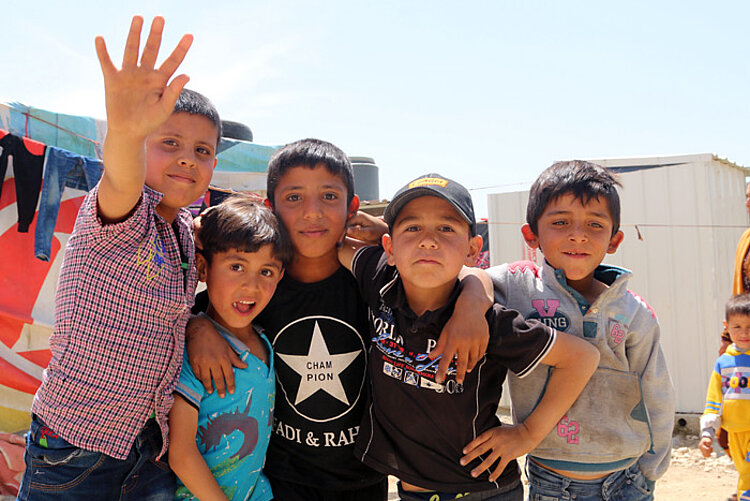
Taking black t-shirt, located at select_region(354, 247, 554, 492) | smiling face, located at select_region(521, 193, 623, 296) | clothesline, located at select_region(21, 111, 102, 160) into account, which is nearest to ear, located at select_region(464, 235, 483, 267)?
black t-shirt, located at select_region(354, 247, 554, 492)

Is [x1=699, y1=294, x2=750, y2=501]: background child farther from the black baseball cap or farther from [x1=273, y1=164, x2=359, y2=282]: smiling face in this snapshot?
[x1=273, y1=164, x2=359, y2=282]: smiling face

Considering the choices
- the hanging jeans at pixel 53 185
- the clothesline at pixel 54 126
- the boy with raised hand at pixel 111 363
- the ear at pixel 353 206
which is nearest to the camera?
the boy with raised hand at pixel 111 363

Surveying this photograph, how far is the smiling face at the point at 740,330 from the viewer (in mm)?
3590

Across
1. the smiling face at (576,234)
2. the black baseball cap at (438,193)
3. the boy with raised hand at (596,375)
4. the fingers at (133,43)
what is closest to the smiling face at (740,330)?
the boy with raised hand at (596,375)

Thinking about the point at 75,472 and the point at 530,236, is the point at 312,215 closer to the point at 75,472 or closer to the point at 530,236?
the point at 530,236

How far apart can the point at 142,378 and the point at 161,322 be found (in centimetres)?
16

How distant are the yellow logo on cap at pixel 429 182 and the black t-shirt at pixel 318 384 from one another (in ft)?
1.69

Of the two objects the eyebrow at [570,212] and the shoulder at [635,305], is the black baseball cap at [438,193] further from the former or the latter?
the shoulder at [635,305]

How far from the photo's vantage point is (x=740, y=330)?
12.0ft

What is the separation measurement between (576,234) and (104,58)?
4.95 ft

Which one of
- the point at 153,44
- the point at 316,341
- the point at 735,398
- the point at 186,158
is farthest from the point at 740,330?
the point at 153,44

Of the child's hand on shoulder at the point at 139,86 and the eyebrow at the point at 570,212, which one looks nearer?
the child's hand on shoulder at the point at 139,86

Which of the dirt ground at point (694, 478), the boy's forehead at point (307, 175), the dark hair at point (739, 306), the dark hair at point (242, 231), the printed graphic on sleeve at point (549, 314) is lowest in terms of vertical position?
the dirt ground at point (694, 478)

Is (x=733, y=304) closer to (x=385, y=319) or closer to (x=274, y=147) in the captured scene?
(x=385, y=319)
